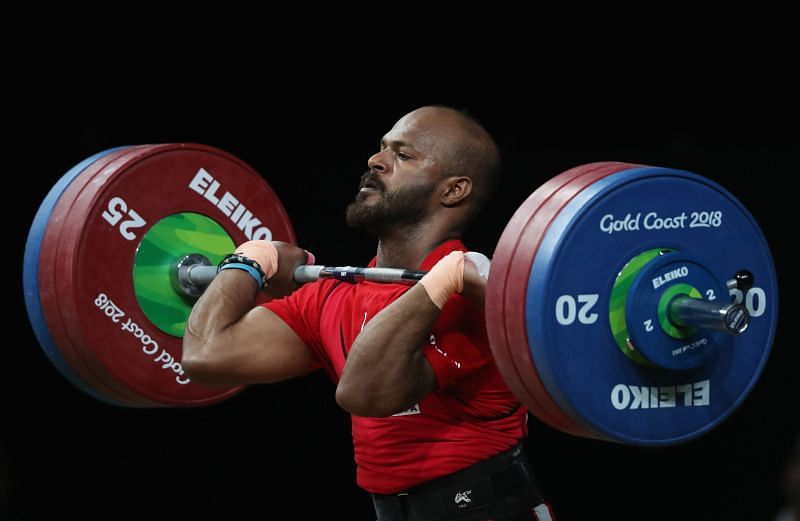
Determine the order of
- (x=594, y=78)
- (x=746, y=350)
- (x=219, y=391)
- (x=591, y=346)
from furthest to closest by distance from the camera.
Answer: (x=594, y=78) → (x=219, y=391) → (x=746, y=350) → (x=591, y=346)

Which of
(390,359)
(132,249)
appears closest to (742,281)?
(390,359)

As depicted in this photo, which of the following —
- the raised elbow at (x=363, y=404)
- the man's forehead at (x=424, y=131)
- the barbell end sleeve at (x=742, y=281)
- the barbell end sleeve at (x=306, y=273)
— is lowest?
the raised elbow at (x=363, y=404)

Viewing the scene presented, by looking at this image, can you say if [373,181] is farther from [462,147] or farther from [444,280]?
[444,280]

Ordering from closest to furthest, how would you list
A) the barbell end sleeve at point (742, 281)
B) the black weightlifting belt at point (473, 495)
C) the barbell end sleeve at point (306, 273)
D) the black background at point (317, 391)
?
1. the barbell end sleeve at point (742, 281)
2. the black weightlifting belt at point (473, 495)
3. the barbell end sleeve at point (306, 273)
4. the black background at point (317, 391)

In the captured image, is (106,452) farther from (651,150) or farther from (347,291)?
(651,150)

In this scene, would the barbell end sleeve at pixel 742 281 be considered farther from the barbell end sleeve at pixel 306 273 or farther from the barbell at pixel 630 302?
the barbell end sleeve at pixel 306 273

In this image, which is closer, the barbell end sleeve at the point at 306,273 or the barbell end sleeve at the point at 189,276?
the barbell end sleeve at the point at 306,273

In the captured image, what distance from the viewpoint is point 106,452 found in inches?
171

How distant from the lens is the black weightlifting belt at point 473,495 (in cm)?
259

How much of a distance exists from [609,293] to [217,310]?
1.01m

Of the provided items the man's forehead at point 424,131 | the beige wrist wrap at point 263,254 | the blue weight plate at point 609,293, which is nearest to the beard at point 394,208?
the man's forehead at point 424,131

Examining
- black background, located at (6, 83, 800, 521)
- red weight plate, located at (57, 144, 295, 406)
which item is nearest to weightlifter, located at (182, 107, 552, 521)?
red weight plate, located at (57, 144, 295, 406)

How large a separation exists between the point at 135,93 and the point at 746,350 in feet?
10.4

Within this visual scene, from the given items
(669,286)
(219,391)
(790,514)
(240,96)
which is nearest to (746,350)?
(669,286)
